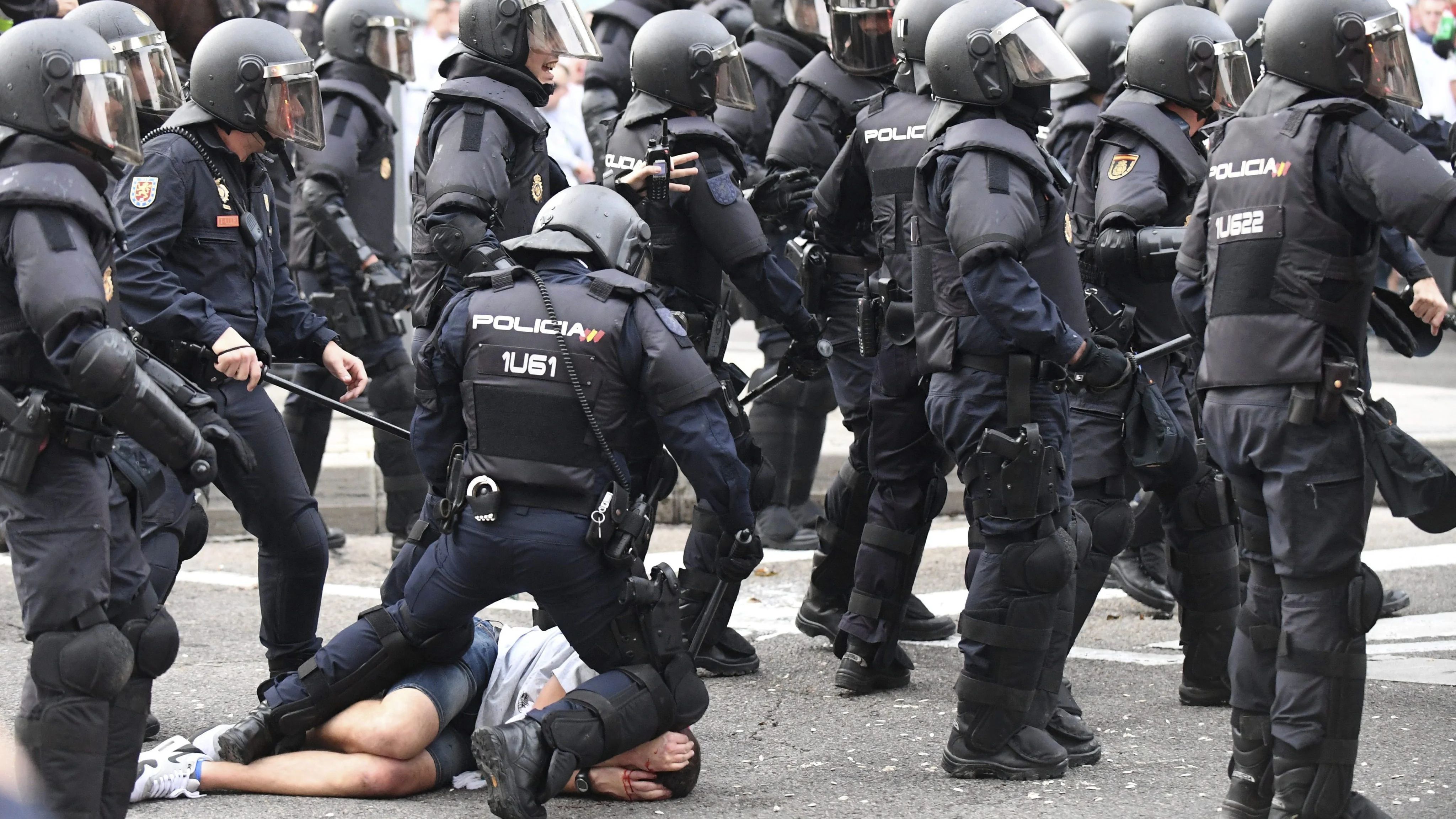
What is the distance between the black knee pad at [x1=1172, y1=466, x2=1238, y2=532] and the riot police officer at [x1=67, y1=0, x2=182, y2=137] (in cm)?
356

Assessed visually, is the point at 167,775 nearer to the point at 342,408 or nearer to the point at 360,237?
the point at 342,408

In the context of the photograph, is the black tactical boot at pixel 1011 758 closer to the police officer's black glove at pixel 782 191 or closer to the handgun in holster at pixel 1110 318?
the handgun in holster at pixel 1110 318

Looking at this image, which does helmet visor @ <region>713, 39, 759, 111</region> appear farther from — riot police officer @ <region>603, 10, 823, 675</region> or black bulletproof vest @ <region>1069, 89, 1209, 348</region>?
black bulletproof vest @ <region>1069, 89, 1209, 348</region>

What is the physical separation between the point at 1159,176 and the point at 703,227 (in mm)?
1556

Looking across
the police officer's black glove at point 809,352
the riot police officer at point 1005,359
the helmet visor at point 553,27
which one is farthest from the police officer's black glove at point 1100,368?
the helmet visor at point 553,27

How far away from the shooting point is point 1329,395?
4527mm

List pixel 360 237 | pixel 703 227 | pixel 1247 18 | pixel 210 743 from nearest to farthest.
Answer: pixel 210 743, pixel 703 227, pixel 1247 18, pixel 360 237

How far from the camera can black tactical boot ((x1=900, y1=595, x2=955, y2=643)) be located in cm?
705

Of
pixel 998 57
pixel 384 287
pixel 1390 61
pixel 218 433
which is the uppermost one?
pixel 1390 61

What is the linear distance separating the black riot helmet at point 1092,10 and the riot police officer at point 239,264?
316 centimetres

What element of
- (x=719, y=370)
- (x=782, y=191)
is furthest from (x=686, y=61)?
(x=719, y=370)

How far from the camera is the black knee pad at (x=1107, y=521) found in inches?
234

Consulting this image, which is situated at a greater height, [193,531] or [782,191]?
[782,191]

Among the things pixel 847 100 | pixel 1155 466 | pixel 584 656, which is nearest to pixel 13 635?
pixel 584 656
